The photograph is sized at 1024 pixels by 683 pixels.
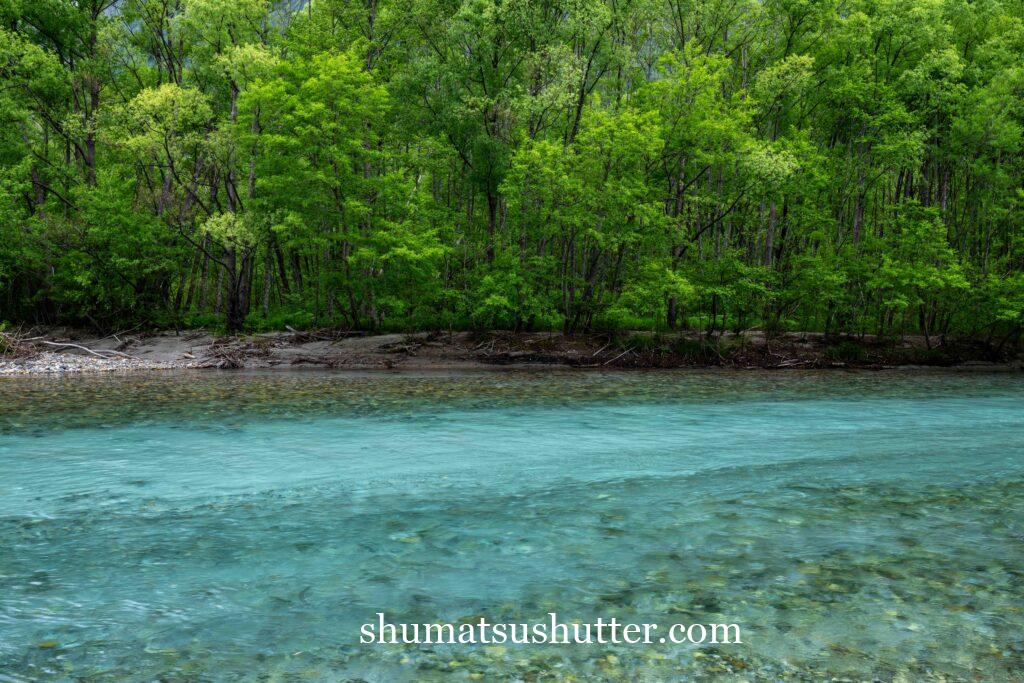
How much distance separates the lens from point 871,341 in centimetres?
3547

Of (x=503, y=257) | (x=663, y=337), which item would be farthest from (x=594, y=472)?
(x=663, y=337)

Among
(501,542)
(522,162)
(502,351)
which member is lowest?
(501,542)

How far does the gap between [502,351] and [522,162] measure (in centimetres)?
870

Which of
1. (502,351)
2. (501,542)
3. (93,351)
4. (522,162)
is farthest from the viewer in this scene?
(502,351)

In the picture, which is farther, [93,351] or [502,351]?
[502,351]

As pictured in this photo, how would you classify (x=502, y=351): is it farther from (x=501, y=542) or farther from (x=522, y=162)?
(x=501, y=542)

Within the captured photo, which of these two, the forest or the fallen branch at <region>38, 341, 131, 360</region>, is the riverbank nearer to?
the fallen branch at <region>38, 341, 131, 360</region>

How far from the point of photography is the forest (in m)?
32.0

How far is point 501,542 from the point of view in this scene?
793cm

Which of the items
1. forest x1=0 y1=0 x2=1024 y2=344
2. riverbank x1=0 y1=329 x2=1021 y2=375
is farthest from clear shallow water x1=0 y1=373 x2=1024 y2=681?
forest x1=0 y1=0 x2=1024 y2=344

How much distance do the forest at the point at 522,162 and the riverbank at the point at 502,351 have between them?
1300mm

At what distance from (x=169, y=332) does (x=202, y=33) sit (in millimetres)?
15298

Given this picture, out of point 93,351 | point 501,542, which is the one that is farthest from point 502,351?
point 501,542

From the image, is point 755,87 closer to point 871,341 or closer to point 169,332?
point 871,341
